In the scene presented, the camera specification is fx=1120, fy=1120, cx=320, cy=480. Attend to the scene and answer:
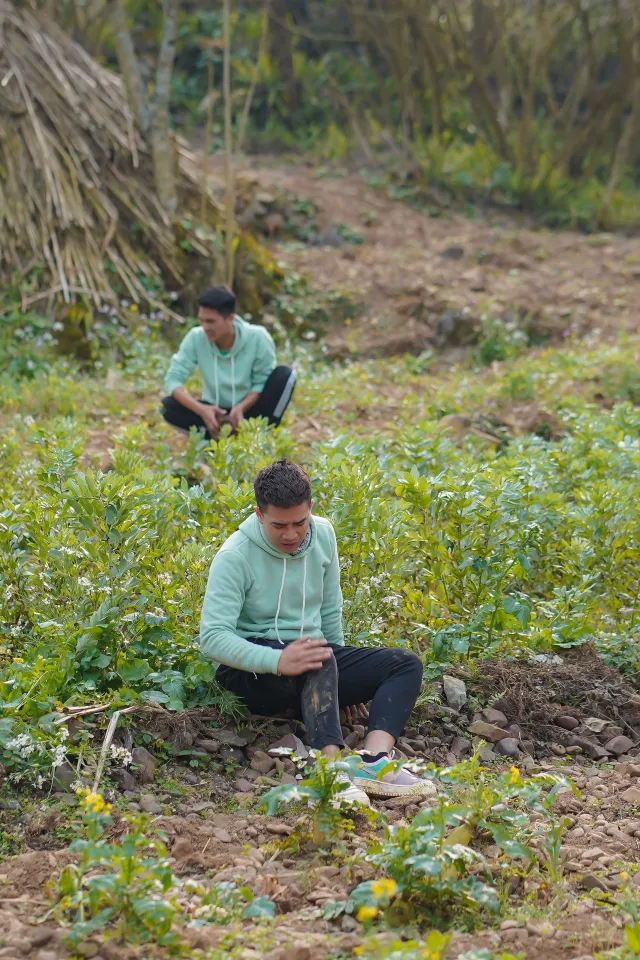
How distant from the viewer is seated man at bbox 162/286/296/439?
645 centimetres

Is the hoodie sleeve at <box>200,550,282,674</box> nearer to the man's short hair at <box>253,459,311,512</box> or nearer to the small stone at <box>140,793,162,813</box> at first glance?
the man's short hair at <box>253,459,311,512</box>

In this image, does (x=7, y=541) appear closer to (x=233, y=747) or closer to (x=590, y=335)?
(x=233, y=747)

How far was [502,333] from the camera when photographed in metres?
9.84

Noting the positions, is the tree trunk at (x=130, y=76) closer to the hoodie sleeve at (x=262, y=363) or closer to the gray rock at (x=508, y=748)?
the hoodie sleeve at (x=262, y=363)

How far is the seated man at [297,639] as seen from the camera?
3.51 m

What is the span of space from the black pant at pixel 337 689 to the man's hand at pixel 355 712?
7 cm

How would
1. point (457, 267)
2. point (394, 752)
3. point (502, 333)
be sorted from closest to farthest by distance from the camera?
point (394, 752), point (502, 333), point (457, 267)

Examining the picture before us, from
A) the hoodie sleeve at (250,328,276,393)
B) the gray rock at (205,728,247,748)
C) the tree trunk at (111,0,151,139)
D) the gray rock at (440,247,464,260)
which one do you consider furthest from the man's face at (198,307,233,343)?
the gray rock at (440,247,464,260)

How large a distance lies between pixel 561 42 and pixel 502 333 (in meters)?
5.75

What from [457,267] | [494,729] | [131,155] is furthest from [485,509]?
[457,267]

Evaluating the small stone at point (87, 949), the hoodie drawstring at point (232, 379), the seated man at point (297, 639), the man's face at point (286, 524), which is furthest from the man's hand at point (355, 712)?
the hoodie drawstring at point (232, 379)

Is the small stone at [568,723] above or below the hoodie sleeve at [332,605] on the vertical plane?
below

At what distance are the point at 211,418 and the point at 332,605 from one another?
104 inches

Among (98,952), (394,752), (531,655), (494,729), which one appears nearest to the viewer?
(98,952)
